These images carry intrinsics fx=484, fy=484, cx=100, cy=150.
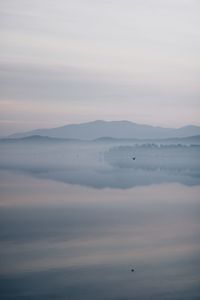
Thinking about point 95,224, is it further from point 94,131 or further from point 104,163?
point 94,131

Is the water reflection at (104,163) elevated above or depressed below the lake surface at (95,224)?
above

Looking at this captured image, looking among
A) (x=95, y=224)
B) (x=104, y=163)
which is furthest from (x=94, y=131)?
(x=95, y=224)

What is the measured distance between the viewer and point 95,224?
256 cm

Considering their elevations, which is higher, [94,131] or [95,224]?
[94,131]

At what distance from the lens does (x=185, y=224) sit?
2.68m

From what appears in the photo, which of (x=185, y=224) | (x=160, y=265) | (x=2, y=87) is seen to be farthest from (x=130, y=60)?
(x=160, y=265)

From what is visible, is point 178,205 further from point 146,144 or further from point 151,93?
point 151,93

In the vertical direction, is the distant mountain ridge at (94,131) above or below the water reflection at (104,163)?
above

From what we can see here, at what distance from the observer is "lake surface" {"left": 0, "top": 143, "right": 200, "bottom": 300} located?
98.7 inches

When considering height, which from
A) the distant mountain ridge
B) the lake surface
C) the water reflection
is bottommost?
the lake surface

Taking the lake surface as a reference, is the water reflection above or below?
above

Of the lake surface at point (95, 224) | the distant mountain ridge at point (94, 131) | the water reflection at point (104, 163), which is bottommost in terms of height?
the lake surface at point (95, 224)

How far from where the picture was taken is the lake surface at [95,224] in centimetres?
251

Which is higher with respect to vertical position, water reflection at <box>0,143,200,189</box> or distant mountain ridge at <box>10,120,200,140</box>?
distant mountain ridge at <box>10,120,200,140</box>
